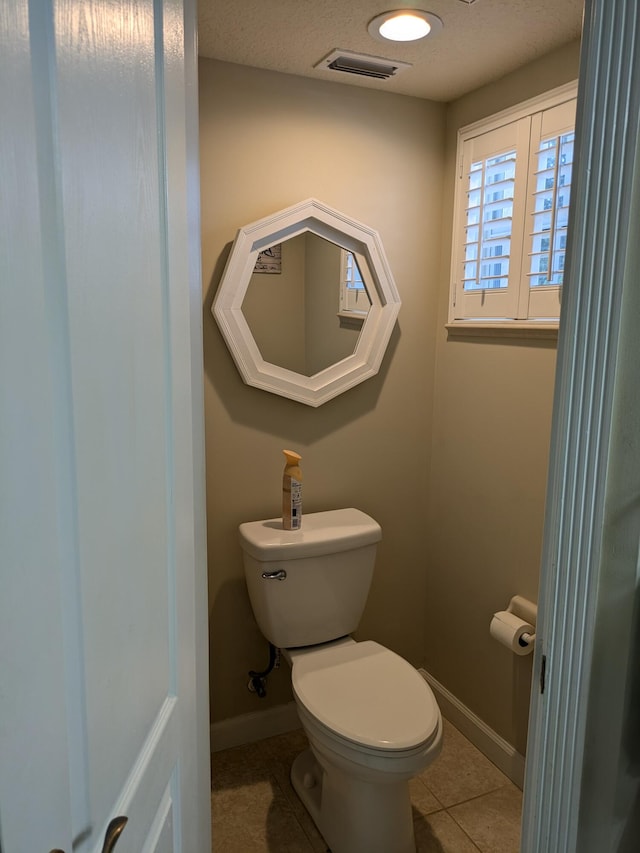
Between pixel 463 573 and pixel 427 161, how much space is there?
1503 millimetres

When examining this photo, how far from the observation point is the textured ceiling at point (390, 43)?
4.88 ft

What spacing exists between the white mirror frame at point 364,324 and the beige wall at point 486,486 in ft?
0.93

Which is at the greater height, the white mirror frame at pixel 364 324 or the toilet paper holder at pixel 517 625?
the white mirror frame at pixel 364 324

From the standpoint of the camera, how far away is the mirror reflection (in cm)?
198

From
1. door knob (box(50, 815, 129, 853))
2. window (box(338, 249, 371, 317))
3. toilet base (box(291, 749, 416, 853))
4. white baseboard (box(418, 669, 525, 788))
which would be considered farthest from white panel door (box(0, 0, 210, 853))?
white baseboard (box(418, 669, 525, 788))

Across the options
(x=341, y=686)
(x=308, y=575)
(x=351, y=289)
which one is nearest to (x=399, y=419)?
(x=351, y=289)

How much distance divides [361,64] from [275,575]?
1.59 m

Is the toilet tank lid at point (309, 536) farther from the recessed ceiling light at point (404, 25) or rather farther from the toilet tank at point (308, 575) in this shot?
the recessed ceiling light at point (404, 25)

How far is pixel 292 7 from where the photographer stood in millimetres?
1493

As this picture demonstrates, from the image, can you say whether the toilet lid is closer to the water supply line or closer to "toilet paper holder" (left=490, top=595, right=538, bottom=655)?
the water supply line

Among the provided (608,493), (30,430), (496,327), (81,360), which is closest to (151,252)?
(81,360)

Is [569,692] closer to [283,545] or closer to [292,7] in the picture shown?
[283,545]

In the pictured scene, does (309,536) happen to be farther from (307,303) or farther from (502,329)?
(502,329)

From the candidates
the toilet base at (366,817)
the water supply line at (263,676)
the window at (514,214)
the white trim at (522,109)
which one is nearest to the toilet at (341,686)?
the toilet base at (366,817)
